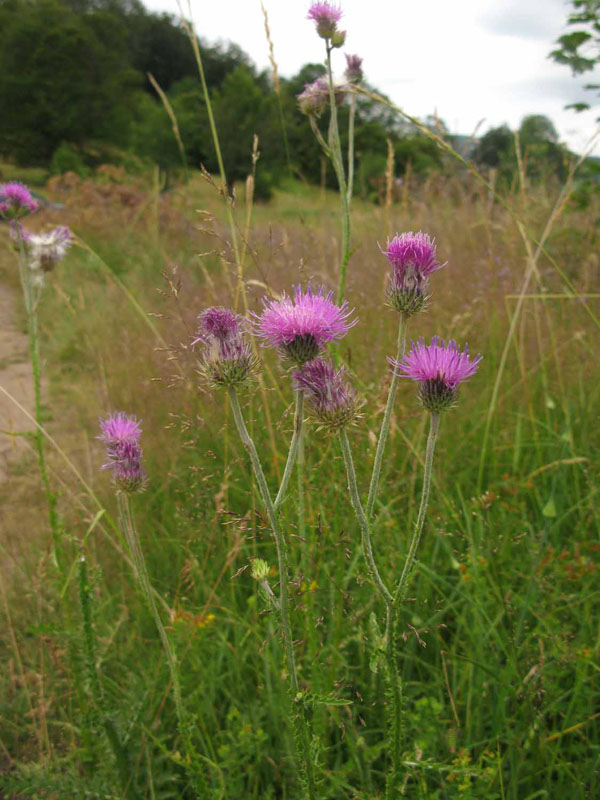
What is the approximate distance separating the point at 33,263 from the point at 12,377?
108 inches

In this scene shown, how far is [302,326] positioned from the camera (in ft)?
3.09

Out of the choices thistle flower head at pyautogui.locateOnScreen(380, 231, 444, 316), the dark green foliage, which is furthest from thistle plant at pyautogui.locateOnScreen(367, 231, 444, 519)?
the dark green foliage

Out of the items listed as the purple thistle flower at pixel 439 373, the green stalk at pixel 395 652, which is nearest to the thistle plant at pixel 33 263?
the green stalk at pixel 395 652

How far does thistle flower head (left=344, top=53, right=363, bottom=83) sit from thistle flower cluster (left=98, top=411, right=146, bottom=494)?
1.39 meters

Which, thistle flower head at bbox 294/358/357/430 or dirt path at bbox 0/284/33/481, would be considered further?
dirt path at bbox 0/284/33/481

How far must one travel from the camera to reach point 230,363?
0.95 metres

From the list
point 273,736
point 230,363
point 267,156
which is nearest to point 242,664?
point 273,736

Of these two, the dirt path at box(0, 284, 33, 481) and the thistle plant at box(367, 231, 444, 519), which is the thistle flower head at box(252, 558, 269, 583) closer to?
the thistle plant at box(367, 231, 444, 519)

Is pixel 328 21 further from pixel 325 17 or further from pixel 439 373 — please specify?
pixel 439 373

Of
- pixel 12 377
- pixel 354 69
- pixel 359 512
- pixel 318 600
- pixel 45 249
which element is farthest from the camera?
A: pixel 12 377

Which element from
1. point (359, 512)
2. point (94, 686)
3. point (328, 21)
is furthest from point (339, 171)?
point (94, 686)

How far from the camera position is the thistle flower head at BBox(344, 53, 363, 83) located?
6.17 ft

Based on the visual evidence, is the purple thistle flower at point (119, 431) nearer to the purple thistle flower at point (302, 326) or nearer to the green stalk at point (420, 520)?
the purple thistle flower at point (302, 326)

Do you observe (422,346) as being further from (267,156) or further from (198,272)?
(267,156)
